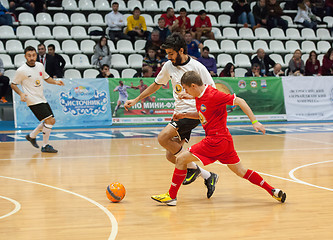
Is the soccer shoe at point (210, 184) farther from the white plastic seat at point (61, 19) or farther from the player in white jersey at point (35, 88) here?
the white plastic seat at point (61, 19)

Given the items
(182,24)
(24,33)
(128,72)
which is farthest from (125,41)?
(24,33)

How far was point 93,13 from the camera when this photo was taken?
61.7ft

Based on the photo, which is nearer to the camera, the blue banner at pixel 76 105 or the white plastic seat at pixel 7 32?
the blue banner at pixel 76 105

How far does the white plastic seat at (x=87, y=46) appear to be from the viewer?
665 inches

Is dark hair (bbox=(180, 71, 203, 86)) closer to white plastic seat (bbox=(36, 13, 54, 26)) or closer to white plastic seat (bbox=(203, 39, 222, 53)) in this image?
white plastic seat (bbox=(203, 39, 222, 53))

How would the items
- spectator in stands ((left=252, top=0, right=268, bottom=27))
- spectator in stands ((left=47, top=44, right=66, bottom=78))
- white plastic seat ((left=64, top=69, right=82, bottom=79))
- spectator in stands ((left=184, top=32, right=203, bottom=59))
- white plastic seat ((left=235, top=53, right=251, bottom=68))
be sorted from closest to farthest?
1. spectator in stands ((left=47, top=44, right=66, bottom=78))
2. white plastic seat ((left=64, top=69, right=82, bottom=79))
3. spectator in stands ((left=184, top=32, right=203, bottom=59))
4. white plastic seat ((left=235, top=53, right=251, bottom=68))
5. spectator in stands ((left=252, top=0, right=268, bottom=27))

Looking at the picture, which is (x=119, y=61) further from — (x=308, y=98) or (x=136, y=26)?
(x=308, y=98)

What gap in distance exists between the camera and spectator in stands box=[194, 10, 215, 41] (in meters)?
18.3

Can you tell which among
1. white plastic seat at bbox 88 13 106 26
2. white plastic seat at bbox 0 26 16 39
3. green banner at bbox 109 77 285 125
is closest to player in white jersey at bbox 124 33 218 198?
green banner at bbox 109 77 285 125

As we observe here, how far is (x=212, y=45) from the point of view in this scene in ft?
60.6

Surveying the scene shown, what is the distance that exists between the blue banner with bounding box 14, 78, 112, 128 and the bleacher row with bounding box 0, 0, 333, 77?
1538 mm

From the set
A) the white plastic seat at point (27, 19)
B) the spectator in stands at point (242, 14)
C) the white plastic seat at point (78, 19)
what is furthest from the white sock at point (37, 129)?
the spectator in stands at point (242, 14)

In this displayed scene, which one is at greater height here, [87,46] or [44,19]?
[44,19]

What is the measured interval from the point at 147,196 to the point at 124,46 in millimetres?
11651
